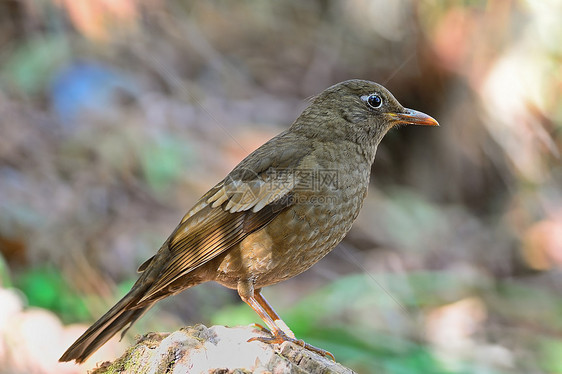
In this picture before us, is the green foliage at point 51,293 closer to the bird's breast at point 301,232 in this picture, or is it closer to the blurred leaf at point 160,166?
the blurred leaf at point 160,166

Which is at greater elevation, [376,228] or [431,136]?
[431,136]

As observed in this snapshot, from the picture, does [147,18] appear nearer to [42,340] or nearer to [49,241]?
[49,241]

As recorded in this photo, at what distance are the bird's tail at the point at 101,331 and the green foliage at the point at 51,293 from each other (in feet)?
5.04

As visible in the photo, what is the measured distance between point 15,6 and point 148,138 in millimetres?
2729

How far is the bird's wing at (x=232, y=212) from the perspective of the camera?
3246mm

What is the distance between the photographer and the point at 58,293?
4977 mm

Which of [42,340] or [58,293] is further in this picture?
[58,293]

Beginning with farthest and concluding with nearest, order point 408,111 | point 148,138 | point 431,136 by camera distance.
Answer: point 431,136, point 148,138, point 408,111

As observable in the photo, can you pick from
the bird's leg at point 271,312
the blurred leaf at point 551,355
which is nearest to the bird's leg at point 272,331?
the bird's leg at point 271,312

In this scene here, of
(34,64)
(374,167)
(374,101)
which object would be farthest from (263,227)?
(34,64)

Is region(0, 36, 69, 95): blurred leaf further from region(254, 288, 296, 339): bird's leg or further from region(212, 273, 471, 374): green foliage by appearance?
region(254, 288, 296, 339): bird's leg

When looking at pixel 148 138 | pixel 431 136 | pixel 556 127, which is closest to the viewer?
pixel 148 138

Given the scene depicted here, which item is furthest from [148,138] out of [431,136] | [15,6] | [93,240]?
[431,136]

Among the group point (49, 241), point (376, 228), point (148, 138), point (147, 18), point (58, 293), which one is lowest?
point (58, 293)
